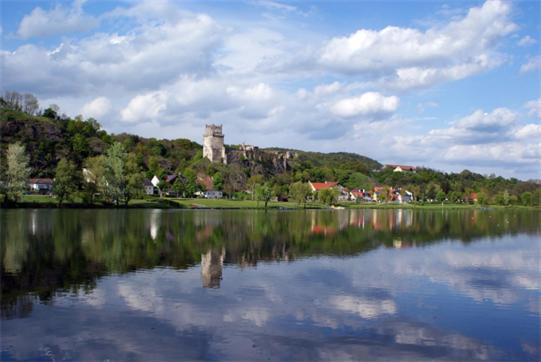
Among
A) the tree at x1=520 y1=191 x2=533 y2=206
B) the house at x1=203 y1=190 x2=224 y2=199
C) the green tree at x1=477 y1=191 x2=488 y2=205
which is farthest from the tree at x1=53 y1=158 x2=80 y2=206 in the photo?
the tree at x1=520 y1=191 x2=533 y2=206

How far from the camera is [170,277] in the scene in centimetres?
2436

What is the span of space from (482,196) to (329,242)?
16787cm

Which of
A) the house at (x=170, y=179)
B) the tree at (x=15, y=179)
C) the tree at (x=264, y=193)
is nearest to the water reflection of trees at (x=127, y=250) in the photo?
the tree at (x=15, y=179)

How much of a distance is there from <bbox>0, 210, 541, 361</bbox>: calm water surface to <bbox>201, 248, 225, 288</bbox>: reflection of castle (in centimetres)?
12

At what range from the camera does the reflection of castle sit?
23.5m

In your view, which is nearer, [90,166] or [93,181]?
[93,181]

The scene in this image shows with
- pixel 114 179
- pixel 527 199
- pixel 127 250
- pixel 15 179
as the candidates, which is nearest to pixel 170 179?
pixel 114 179

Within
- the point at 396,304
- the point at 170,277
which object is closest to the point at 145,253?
the point at 170,277

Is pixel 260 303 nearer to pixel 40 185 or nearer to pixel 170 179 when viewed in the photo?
pixel 40 185

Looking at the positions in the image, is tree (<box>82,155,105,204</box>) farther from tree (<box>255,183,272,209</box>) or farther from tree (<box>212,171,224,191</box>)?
tree (<box>212,171,224,191</box>)

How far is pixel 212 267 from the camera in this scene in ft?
92.0

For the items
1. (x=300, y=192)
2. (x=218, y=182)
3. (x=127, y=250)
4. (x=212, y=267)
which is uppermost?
(x=218, y=182)

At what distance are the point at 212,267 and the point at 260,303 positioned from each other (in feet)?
29.4

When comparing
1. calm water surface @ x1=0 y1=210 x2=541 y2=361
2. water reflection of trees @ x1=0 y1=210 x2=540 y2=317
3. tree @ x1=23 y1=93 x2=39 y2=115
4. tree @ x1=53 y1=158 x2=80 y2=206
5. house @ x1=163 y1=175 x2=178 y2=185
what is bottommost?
calm water surface @ x1=0 y1=210 x2=541 y2=361
